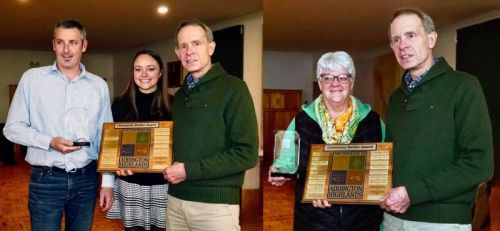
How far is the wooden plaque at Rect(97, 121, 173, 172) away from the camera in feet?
4.57

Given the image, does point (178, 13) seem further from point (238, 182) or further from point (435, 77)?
point (435, 77)

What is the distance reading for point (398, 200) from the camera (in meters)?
1.13

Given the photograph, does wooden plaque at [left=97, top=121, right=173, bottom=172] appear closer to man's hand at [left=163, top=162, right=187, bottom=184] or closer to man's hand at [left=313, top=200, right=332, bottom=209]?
man's hand at [left=163, top=162, right=187, bottom=184]

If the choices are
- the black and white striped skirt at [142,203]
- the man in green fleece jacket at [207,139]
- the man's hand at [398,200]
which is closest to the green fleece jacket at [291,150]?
the man in green fleece jacket at [207,139]

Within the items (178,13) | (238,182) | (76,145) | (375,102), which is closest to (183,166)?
(238,182)

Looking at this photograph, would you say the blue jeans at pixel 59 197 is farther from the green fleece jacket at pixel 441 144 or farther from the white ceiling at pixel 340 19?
the green fleece jacket at pixel 441 144

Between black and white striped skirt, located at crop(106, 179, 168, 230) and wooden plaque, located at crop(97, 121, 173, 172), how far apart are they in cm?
32

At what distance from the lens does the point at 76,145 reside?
141 cm

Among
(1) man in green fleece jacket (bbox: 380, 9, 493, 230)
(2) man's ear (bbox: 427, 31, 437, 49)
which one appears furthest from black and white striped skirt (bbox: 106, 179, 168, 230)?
(2) man's ear (bbox: 427, 31, 437, 49)

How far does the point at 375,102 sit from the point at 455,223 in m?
0.43

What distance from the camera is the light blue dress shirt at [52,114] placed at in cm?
150

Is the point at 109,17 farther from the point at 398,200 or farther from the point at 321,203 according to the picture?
the point at 398,200

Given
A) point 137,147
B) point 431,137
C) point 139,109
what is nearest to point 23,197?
point 139,109

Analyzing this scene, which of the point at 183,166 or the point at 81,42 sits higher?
the point at 81,42
